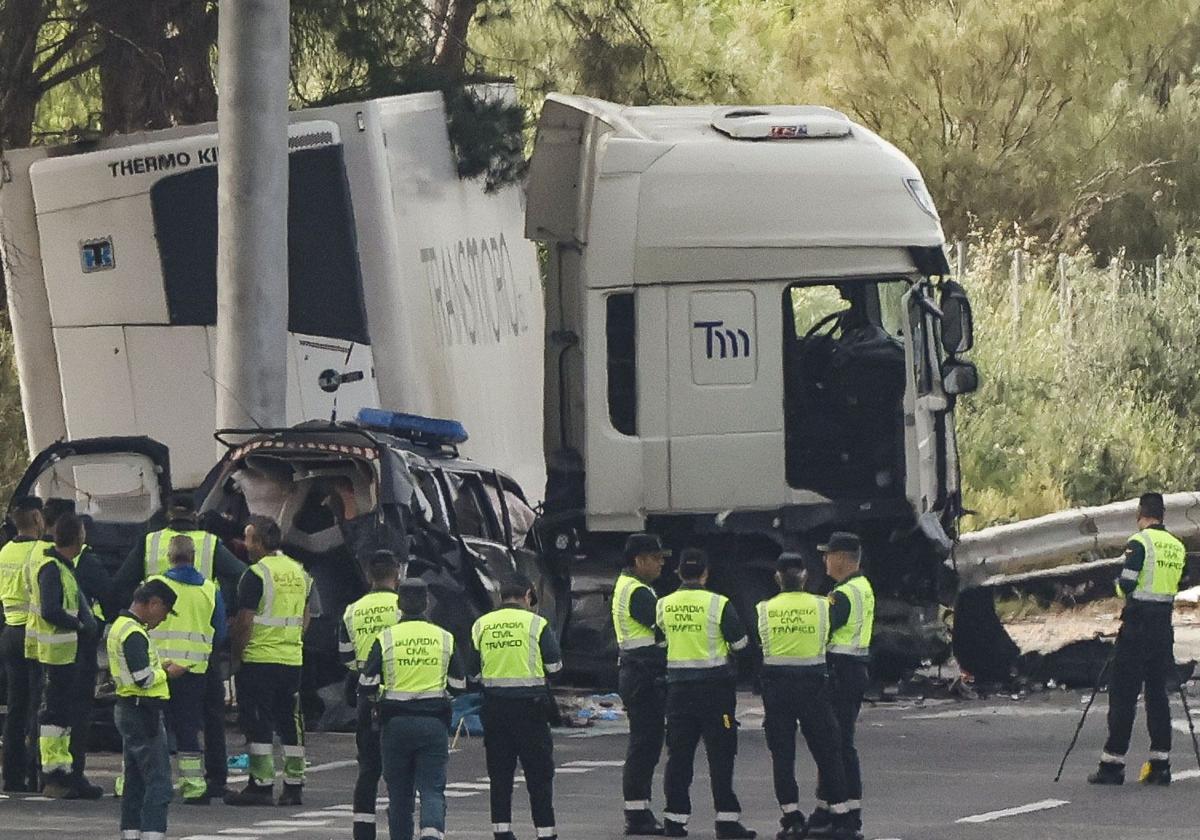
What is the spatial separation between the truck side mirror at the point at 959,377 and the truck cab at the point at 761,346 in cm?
2

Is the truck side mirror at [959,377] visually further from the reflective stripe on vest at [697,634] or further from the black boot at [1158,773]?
the reflective stripe on vest at [697,634]

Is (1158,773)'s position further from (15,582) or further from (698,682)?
(15,582)

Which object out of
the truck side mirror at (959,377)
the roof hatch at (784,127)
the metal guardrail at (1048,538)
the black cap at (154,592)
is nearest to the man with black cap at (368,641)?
the black cap at (154,592)

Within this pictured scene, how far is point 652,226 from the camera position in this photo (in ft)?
56.3

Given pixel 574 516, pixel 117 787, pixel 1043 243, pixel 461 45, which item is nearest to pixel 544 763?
pixel 117 787

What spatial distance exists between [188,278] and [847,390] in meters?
4.61

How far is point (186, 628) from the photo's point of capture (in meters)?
13.1

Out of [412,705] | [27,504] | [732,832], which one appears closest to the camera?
[412,705]

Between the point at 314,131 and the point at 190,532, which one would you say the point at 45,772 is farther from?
the point at 314,131

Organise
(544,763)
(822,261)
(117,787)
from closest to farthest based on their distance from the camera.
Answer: (544,763) < (117,787) < (822,261)

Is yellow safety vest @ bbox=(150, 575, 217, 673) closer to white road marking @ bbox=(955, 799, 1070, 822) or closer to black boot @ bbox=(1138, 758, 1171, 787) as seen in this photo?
white road marking @ bbox=(955, 799, 1070, 822)

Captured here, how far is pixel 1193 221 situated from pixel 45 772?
2949 centimetres

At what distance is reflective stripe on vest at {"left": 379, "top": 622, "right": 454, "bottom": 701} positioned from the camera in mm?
11172

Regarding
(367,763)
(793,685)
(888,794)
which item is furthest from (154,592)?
(888,794)
